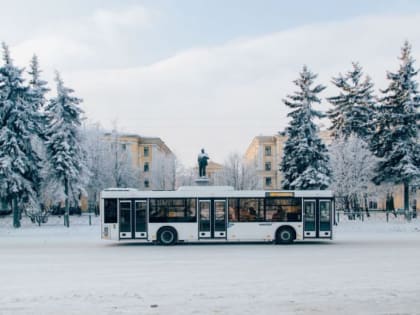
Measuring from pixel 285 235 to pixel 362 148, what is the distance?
851 inches

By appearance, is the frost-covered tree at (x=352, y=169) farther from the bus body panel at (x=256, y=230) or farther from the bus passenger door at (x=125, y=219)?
the bus passenger door at (x=125, y=219)

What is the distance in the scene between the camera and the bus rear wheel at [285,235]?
71.0 feet

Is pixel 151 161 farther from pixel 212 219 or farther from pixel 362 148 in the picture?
pixel 212 219

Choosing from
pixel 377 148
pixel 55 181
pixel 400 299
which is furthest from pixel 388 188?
pixel 400 299

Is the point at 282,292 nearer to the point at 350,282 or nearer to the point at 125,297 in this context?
the point at 350,282

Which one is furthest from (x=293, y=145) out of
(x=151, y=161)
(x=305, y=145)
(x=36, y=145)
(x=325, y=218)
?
(x=151, y=161)

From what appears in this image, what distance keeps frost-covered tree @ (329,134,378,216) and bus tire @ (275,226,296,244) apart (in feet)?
59.8

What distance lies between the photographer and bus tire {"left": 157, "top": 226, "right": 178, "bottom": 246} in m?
21.5

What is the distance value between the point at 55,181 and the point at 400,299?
3041 cm

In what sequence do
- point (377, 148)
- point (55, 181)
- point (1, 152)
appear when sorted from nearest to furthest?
point (1, 152)
point (55, 181)
point (377, 148)

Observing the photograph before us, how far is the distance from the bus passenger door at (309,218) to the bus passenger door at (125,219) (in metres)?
7.84

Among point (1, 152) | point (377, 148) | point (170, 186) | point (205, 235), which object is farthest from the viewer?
point (170, 186)

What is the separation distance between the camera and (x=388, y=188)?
131 feet

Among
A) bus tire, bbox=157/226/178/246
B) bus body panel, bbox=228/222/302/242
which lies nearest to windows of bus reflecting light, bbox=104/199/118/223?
bus tire, bbox=157/226/178/246
